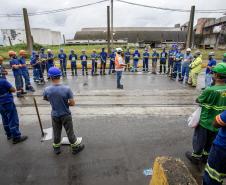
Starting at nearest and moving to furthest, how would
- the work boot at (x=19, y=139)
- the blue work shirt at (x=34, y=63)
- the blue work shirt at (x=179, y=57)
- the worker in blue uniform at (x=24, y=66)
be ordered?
the work boot at (x=19, y=139) < the worker in blue uniform at (x=24, y=66) < the blue work shirt at (x=34, y=63) < the blue work shirt at (x=179, y=57)

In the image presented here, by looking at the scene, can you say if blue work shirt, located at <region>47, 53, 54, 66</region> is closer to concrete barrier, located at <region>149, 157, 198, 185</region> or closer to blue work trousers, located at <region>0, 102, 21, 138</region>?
blue work trousers, located at <region>0, 102, 21, 138</region>

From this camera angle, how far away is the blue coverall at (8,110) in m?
4.45

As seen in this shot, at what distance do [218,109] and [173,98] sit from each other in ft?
16.0

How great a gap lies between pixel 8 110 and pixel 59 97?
1577 mm

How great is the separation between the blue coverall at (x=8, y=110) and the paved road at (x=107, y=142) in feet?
1.18

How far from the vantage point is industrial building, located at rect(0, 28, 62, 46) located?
47.9 m

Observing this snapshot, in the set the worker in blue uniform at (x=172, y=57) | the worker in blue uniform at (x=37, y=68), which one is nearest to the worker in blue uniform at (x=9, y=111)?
the worker in blue uniform at (x=37, y=68)

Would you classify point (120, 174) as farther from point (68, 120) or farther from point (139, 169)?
point (68, 120)

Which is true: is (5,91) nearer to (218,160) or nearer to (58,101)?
(58,101)

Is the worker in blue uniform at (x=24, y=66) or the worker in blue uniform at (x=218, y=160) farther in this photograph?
the worker in blue uniform at (x=24, y=66)

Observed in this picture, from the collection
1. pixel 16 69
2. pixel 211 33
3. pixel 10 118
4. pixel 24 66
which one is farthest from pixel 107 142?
pixel 211 33

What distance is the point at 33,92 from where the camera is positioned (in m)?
9.34

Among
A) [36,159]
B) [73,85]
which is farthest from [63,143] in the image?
[73,85]

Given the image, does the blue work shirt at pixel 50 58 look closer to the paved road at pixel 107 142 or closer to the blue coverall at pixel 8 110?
the paved road at pixel 107 142
